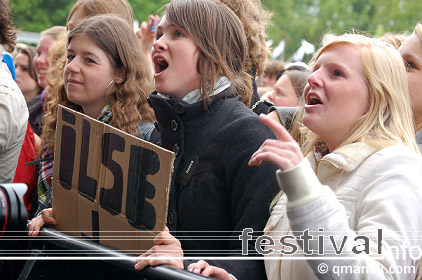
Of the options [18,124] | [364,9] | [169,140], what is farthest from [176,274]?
[364,9]

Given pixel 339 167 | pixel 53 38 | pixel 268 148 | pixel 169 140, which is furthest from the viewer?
pixel 53 38

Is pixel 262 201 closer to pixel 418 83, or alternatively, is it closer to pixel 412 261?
pixel 412 261

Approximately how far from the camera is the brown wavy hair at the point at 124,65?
10.5 feet

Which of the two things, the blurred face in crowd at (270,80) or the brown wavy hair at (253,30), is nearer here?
the brown wavy hair at (253,30)

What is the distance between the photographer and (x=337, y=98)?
6.48ft

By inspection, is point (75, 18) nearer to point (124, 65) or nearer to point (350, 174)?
point (124, 65)

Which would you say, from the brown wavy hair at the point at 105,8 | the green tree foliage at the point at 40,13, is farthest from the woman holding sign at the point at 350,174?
the green tree foliage at the point at 40,13

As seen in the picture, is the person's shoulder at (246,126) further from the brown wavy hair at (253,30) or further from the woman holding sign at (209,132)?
the brown wavy hair at (253,30)

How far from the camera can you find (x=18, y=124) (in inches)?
125

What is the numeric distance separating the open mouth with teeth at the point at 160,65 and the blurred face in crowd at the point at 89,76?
686 millimetres

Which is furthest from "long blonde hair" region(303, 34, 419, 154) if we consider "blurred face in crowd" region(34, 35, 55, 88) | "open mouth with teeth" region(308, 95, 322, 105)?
"blurred face in crowd" region(34, 35, 55, 88)

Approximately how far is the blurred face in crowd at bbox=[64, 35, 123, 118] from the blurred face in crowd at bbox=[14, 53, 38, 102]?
3126mm

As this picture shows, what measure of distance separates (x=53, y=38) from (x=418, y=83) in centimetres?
→ 397

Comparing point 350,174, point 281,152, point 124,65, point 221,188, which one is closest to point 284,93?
point 124,65
